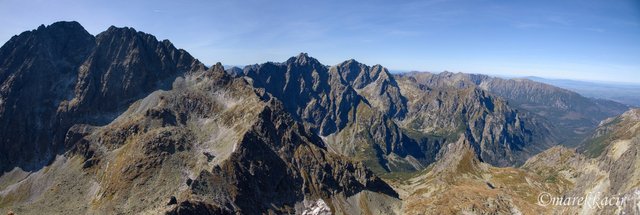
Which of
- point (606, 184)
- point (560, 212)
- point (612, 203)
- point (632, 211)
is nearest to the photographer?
point (632, 211)

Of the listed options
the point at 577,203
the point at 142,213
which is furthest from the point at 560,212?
the point at 142,213

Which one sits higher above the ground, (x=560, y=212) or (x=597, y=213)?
(x=597, y=213)

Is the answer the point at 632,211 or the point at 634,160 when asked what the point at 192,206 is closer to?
the point at 632,211

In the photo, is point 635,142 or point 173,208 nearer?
point 173,208

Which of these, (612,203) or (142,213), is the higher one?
(612,203)

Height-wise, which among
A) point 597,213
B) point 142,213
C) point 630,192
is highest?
point 630,192

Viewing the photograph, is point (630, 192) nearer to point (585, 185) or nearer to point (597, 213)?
point (597, 213)

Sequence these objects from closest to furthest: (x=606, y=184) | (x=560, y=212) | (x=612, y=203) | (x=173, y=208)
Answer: (x=612, y=203) → (x=173, y=208) → (x=606, y=184) → (x=560, y=212)

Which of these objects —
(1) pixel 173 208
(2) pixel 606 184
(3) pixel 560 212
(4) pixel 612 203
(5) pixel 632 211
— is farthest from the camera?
(3) pixel 560 212

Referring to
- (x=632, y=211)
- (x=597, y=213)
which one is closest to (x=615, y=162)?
(x=597, y=213)
